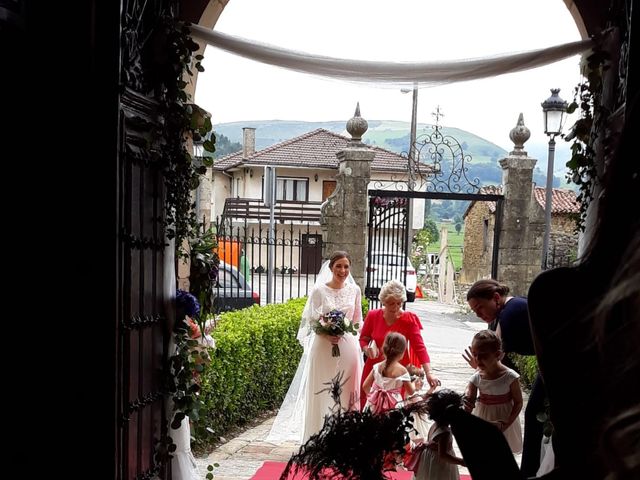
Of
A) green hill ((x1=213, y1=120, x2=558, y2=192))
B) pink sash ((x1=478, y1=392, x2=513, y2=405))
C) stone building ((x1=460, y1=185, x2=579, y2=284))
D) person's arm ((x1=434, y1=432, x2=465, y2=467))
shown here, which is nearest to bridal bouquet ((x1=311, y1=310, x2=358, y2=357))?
pink sash ((x1=478, y1=392, x2=513, y2=405))

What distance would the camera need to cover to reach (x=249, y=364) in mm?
6578

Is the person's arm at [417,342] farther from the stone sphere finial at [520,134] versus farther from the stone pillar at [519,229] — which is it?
Result: the stone sphere finial at [520,134]

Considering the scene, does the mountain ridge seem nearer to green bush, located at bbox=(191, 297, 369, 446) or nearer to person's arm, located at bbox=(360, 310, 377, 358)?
green bush, located at bbox=(191, 297, 369, 446)

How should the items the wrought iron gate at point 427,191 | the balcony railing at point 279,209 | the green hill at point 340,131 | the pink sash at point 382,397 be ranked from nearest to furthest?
the pink sash at point 382,397, the wrought iron gate at point 427,191, the balcony railing at point 279,209, the green hill at point 340,131

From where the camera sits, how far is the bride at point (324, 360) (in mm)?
5648

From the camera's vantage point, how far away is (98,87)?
2688 mm

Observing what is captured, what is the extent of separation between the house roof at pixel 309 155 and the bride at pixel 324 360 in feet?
55.5

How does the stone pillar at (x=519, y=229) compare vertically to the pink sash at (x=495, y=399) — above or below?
above

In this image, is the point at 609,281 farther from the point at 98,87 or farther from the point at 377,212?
the point at 377,212

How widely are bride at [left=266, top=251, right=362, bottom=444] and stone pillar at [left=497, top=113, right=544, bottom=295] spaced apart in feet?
12.5

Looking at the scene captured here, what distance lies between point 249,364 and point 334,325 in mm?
1422

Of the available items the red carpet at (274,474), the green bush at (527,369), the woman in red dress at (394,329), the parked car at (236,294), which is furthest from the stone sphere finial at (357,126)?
the red carpet at (274,474)

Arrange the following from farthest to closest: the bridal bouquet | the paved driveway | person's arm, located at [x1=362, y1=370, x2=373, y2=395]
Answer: the bridal bouquet, the paved driveway, person's arm, located at [x1=362, y1=370, x2=373, y2=395]

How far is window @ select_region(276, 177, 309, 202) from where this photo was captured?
23328 mm
